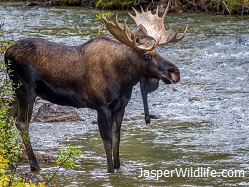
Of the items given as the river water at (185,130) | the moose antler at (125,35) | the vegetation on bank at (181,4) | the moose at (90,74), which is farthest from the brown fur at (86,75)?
the vegetation on bank at (181,4)

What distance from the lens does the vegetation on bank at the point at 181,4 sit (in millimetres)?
22266

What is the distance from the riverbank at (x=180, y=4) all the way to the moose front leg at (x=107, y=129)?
13.6 meters

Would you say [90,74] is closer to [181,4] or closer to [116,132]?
[116,132]

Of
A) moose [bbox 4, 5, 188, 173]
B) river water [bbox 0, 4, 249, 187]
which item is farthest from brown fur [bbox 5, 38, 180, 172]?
river water [bbox 0, 4, 249, 187]

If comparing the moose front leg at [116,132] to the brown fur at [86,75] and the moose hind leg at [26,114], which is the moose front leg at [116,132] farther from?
the moose hind leg at [26,114]

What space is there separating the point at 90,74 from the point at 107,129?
28.2 inches

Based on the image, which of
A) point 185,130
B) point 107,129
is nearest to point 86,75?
point 107,129

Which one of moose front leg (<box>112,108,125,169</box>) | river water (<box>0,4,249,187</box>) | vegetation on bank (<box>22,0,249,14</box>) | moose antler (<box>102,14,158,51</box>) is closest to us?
moose antler (<box>102,14,158,51</box>)

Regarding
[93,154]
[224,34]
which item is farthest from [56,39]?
[93,154]

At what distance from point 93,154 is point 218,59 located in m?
7.75

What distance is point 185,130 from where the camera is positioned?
10664 mm

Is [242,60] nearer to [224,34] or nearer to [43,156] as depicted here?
[224,34]

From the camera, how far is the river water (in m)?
8.45

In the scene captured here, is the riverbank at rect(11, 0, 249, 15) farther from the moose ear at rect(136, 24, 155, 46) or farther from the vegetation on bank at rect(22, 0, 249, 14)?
the moose ear at rect(136, 24, 155, 46)
